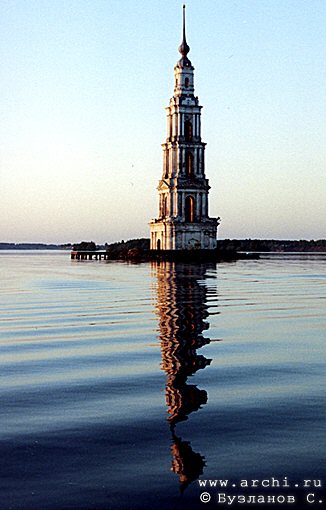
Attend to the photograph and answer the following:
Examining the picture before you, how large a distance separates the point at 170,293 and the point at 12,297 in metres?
9.04

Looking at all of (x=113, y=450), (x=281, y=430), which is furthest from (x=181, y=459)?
(x=281, y=430)

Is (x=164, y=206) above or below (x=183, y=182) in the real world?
below

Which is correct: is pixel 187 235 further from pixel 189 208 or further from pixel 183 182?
pixel 183 182

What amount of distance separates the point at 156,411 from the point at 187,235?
11930 cm

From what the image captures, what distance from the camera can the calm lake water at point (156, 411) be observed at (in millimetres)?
8141

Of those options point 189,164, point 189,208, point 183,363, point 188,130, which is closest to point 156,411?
point 183,363

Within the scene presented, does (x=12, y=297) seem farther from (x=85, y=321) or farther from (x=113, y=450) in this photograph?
(x=113, y=450)

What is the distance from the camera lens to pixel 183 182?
134375 mm

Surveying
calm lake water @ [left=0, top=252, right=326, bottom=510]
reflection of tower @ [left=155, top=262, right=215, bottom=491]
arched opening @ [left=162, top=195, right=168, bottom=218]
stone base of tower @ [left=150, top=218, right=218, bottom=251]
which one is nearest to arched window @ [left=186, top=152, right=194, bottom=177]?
arched opening @ [left=162, top=195, right=168, bottom=218]

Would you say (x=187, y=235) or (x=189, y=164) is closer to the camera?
(x=187, y=235)

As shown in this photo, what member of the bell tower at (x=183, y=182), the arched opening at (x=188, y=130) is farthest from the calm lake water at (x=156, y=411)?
the arched opening at (x=188, y=130)

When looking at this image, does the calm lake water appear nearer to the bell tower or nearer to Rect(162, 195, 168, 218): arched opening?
the bell tower

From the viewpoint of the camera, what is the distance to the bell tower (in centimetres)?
13088

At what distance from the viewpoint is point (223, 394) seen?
1298 centimetres
